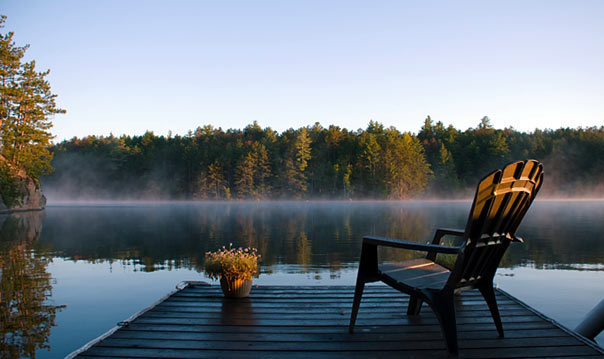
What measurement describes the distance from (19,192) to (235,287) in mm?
29648

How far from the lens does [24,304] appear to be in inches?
203

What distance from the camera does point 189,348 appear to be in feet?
8.45

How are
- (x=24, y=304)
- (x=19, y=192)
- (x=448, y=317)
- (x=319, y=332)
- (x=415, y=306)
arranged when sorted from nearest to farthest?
(x=448, y=317) → (x=319, y=332) → (x=415, y=306) → (x=24, y=304) → (x=19, y=192)

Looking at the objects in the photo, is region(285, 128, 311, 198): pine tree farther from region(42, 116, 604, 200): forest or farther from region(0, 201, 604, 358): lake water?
region(0, 201, 604, 358): lake water

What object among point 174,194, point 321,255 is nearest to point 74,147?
point 174,194

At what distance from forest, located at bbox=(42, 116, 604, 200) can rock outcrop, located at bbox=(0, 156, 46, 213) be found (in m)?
23.7

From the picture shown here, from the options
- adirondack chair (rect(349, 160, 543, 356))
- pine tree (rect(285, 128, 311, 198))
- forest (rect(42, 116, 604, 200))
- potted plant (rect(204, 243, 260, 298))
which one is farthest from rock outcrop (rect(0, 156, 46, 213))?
adirondack chair (rect(349, 160, 543, 356))

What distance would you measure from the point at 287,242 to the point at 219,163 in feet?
138

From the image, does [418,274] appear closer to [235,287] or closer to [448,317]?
[448,317]

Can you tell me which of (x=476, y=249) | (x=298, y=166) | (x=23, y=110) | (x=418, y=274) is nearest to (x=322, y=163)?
(x=298, y=166)

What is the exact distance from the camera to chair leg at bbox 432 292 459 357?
7.75ft

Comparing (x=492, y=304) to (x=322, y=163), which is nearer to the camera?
(x=492, y=304)

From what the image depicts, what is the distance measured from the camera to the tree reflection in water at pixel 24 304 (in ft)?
12.5

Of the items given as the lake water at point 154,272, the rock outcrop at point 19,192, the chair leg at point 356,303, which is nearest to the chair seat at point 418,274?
the chair leg at point 356,303
